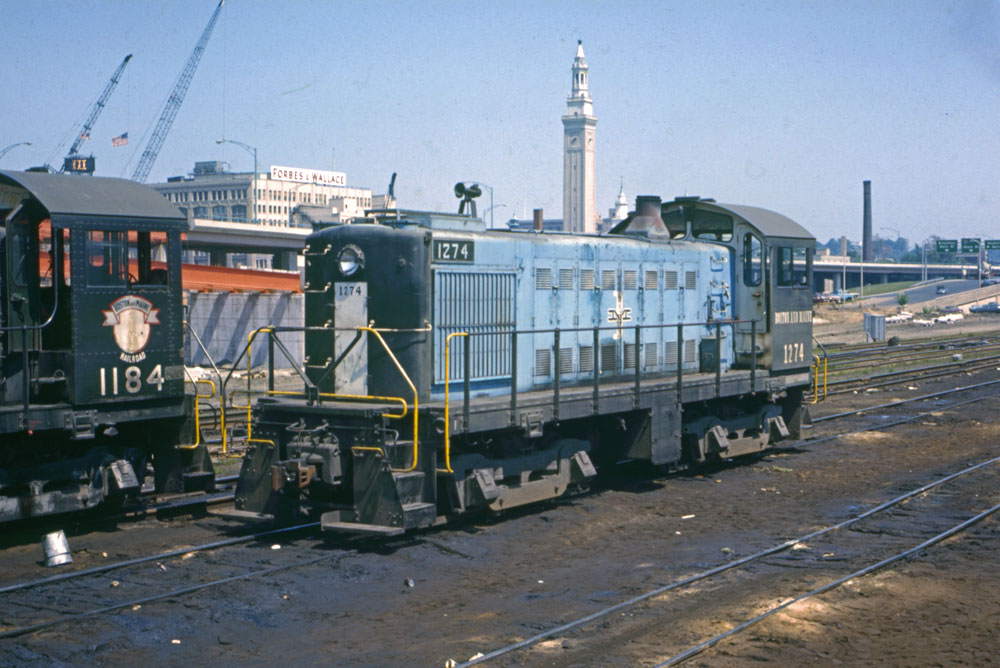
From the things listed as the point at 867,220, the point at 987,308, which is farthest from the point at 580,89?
the point at 987,308

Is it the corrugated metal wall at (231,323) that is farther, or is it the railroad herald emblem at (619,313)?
the corrugated metal wall at (231,323)

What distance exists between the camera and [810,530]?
34.8 feet

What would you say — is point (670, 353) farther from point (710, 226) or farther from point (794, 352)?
point (794, 352)

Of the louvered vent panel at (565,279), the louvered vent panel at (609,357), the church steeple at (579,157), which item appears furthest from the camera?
the church steeple at (579,157)

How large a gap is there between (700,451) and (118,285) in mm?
7928

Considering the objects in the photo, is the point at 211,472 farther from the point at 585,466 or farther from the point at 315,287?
the point at 585,466

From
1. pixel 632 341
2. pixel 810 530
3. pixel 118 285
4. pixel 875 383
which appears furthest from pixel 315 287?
pixel 875 383

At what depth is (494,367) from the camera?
11.4 metres

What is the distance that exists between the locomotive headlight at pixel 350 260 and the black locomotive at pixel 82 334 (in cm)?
190

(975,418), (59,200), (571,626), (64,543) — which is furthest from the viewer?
(975,418)

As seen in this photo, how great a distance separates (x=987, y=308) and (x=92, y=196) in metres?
72.1

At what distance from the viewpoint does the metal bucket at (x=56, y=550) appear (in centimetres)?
905

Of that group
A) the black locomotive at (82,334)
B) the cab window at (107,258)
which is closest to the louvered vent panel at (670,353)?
the black locomotive at (82,334)

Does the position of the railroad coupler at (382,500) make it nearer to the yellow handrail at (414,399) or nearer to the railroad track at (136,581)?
the yellow handrail at (414,399)
